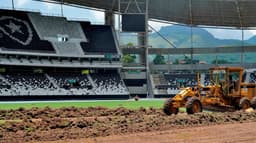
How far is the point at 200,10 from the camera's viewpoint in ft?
221

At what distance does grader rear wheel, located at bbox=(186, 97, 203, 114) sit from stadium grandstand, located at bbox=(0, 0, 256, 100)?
3738 centimetres

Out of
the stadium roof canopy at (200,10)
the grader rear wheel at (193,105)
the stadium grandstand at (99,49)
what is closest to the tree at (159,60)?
the stadium grandstand at (99,49)

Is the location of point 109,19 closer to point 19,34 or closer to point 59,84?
point 19,34

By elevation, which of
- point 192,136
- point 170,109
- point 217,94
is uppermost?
point 217,94

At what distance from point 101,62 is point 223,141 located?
177 ft

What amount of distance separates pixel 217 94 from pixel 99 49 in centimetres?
4664

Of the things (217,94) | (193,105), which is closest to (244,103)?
(217,94)

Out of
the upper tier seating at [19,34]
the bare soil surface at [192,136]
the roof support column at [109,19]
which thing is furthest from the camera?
the roof support column at [109,19]

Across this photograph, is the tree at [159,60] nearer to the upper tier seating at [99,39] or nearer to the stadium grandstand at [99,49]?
the stadium grandstand at [99,49]

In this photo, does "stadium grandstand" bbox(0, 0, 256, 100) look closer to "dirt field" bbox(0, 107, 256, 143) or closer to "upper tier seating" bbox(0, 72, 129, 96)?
"upper tier seating" bbox(0, 72, 129, 96)

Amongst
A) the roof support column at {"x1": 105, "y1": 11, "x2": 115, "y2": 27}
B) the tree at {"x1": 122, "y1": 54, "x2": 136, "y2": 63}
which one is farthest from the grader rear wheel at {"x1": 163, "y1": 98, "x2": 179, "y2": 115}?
the tree at {"x1": 122, "y1": 54, "x2": 136, "y2": 63}

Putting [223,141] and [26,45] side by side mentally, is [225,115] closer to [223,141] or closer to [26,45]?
[223,141]

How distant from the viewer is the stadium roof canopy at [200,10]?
64938mm

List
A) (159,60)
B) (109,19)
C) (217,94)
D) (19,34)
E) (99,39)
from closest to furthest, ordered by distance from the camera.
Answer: (217,94)
(19,34)
(99,39)
(109,19)
(159,60)
